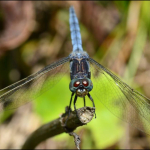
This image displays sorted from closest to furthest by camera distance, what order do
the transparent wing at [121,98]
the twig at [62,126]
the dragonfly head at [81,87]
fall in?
1. the twig at [62,126]
2. the dragonfly head at [81,87]
3. the transparent wing at [121,98]

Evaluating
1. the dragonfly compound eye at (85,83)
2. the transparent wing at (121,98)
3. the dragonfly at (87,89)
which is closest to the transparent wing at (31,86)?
the dragonfly at (87,89)

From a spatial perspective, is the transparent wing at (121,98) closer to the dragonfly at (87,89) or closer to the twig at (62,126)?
the dragonfly at (87,89)

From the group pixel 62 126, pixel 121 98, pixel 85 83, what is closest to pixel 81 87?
pixel 85 83

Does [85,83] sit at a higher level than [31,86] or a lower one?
lower

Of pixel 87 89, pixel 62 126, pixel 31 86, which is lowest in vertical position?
pixel 62 126

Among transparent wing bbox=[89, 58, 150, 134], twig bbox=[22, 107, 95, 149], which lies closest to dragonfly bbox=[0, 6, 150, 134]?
transparent wing bbox=[89, 58, 150, 134]

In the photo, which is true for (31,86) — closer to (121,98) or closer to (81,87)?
(81,87)

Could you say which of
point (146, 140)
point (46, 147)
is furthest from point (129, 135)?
point (46, 147)

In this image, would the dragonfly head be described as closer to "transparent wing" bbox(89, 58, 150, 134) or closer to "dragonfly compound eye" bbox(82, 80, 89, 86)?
"dragonfly compound eye" bbox(82, 80, 89, 86)
